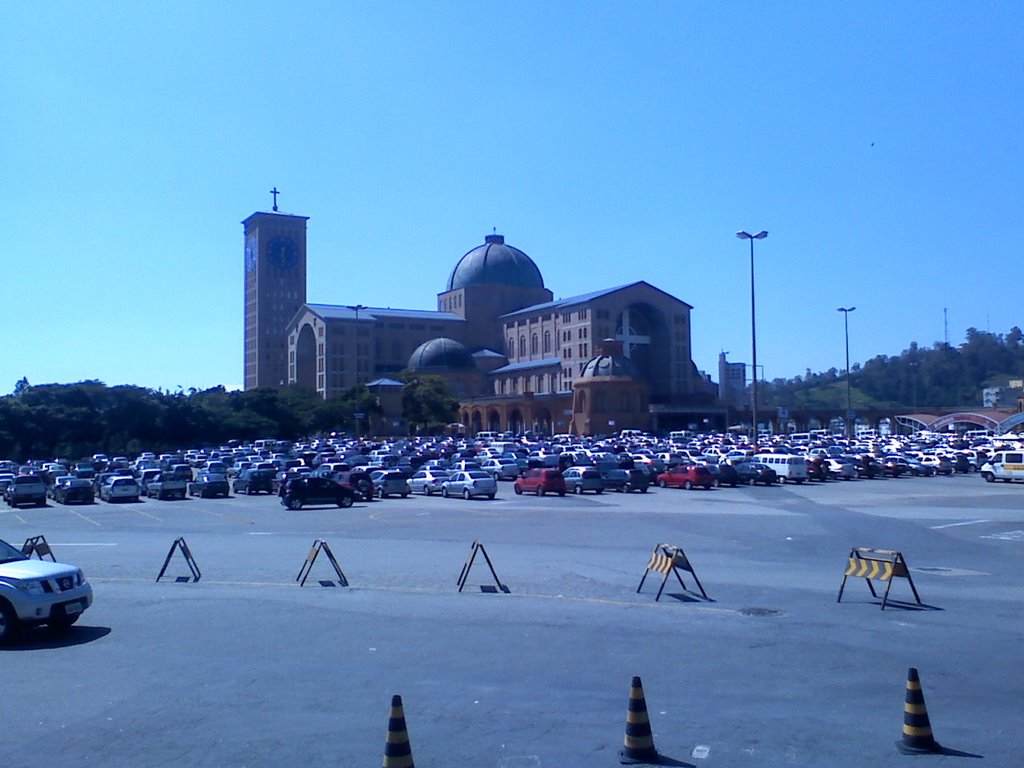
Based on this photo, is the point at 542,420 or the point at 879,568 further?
the point at 542,420

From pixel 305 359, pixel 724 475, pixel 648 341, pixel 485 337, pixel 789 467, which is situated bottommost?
pixel 724 475

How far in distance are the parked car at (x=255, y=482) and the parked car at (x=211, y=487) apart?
978 millimetres

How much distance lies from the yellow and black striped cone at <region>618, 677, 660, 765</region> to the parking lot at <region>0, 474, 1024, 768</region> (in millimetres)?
362

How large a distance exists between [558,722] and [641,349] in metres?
120

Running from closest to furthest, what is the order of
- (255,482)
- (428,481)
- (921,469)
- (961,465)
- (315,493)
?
(315,493) < (428,481) < (255,482) < (921,469) < (961,465)

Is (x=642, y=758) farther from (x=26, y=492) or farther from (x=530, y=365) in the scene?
(x=530, y=365)

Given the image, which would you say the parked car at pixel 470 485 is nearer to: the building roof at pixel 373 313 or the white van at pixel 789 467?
the white van at pixel 789 467

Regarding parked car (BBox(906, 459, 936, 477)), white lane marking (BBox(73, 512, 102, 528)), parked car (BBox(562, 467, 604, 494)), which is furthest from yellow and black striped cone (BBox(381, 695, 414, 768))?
parked car (BBox(906, 459, 936, 477))

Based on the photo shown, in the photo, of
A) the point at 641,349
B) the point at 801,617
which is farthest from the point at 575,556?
the point at 641,349

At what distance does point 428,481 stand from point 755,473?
1544 cm

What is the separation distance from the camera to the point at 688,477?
44.3 metres

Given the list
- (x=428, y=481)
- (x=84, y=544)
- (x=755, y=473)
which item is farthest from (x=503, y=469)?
(x=84, y=544)

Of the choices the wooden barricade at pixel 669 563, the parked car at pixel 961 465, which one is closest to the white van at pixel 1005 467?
the parked car at pixel 961 465

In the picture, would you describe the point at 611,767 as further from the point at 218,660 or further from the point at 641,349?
the point at 641,349
